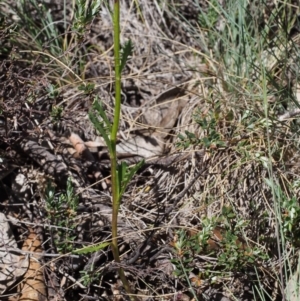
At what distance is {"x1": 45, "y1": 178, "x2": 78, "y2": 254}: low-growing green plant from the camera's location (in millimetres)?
2281

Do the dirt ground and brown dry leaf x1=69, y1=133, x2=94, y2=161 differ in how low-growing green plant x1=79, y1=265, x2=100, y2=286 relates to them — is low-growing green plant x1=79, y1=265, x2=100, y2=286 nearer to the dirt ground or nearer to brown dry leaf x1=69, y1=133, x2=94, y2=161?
→ the dirt ground

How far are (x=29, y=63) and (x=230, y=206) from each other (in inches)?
42.3

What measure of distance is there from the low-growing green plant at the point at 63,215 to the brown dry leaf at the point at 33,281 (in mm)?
110

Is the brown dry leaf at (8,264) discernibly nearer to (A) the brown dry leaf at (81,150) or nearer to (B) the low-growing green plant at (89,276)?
(B) the low-growing green plant at (89,276)

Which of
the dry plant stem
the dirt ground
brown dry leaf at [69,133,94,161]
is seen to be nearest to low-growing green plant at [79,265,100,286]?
the dirt ground

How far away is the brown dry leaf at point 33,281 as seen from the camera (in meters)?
2.30

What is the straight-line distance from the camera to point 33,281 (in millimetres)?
2342

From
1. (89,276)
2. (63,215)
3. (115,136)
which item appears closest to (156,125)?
(63,215)

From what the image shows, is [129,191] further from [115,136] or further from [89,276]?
[115,136]

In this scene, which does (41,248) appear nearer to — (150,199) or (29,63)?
(150,199)

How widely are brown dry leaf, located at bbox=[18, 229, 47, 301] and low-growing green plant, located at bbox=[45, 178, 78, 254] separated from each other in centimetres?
11

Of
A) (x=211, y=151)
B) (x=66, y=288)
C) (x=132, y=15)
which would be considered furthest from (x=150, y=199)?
(x=132, y=15)

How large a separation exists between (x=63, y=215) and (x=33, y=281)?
0.27 metres

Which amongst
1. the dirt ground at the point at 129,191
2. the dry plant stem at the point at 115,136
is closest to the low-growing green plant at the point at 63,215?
the dirt ground at the point at 129,191
